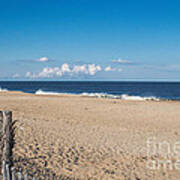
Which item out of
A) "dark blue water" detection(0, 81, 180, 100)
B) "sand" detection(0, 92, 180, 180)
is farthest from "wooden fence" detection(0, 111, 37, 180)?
"dark blue water" detection(0, 81, 180, 100)

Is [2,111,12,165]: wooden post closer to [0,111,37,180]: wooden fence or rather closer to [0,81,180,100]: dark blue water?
[0,111,37,180]: wooden fence

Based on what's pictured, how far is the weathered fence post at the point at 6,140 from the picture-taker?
17.1 ft

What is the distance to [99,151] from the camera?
10.4m

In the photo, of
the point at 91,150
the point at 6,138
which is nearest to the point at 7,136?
the point at 6,138

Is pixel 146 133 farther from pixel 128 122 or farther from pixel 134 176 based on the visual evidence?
pixel 134 176

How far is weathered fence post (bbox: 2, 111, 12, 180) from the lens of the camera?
5.20m

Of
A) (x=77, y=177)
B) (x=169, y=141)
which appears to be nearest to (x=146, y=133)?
(x=169, y=141)

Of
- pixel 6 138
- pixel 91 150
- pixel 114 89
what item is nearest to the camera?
pixel 6 138

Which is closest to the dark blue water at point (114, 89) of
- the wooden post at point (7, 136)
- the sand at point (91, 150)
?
the sand at point (91, 150)

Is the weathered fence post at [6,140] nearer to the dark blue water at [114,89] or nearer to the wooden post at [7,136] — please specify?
the wooden post at [7,136]

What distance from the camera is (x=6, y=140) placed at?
540 centimetres

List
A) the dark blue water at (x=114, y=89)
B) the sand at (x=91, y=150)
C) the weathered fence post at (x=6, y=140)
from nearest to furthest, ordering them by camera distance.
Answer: the weathered fence post at (x=6, y=140)
the sand at (x=91, y=150)
the dark blue water at (x=114, y=89)

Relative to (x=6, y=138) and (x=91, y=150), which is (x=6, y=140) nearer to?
(x=6, y=138)

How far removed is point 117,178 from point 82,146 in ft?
10.1
